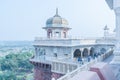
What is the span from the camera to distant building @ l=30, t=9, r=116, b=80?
21.7m

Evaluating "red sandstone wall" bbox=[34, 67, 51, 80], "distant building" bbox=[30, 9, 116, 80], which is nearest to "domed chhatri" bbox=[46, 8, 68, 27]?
"distant building" bbox=[30, 9, 116, 80]

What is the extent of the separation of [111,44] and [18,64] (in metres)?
59.6

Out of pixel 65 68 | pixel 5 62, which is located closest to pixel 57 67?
pixel 65 68

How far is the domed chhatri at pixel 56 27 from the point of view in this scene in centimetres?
3242

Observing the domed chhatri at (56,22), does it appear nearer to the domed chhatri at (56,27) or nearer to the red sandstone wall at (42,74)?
the domed chhatri at (56,27)

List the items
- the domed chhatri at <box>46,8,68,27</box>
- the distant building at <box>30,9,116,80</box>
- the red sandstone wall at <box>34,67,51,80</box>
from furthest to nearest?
the domed chhatri at <box>46,8,68,27</box>, the red sandstone wall at <box>34,67,51,80</box>, the distant building at <box>30,9,116,80</box>

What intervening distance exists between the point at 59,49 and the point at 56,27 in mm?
5934

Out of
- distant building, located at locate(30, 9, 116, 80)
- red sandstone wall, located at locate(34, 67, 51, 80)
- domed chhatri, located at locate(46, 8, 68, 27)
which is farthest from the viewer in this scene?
domed chhatri, located at locate(46, 8, 68, 27)

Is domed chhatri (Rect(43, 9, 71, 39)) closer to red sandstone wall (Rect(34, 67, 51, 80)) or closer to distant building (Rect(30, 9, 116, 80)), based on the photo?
distant building (Rect(30, 9, 116, 80))

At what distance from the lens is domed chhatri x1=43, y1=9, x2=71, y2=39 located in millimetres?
32416

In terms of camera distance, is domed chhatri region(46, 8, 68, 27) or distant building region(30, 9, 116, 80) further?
domed chhatri region(46, 8, 68, 27)

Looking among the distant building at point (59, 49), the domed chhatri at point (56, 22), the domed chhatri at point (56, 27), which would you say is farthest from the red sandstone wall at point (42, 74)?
the domed chhatri at point (56, 22)

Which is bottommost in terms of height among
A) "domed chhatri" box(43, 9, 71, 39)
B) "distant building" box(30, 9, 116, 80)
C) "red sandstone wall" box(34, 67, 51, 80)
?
"red sandstone wall" box(34, 67, 51, 80)

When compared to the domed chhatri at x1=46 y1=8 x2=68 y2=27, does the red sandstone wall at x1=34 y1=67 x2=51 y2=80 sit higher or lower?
lower
